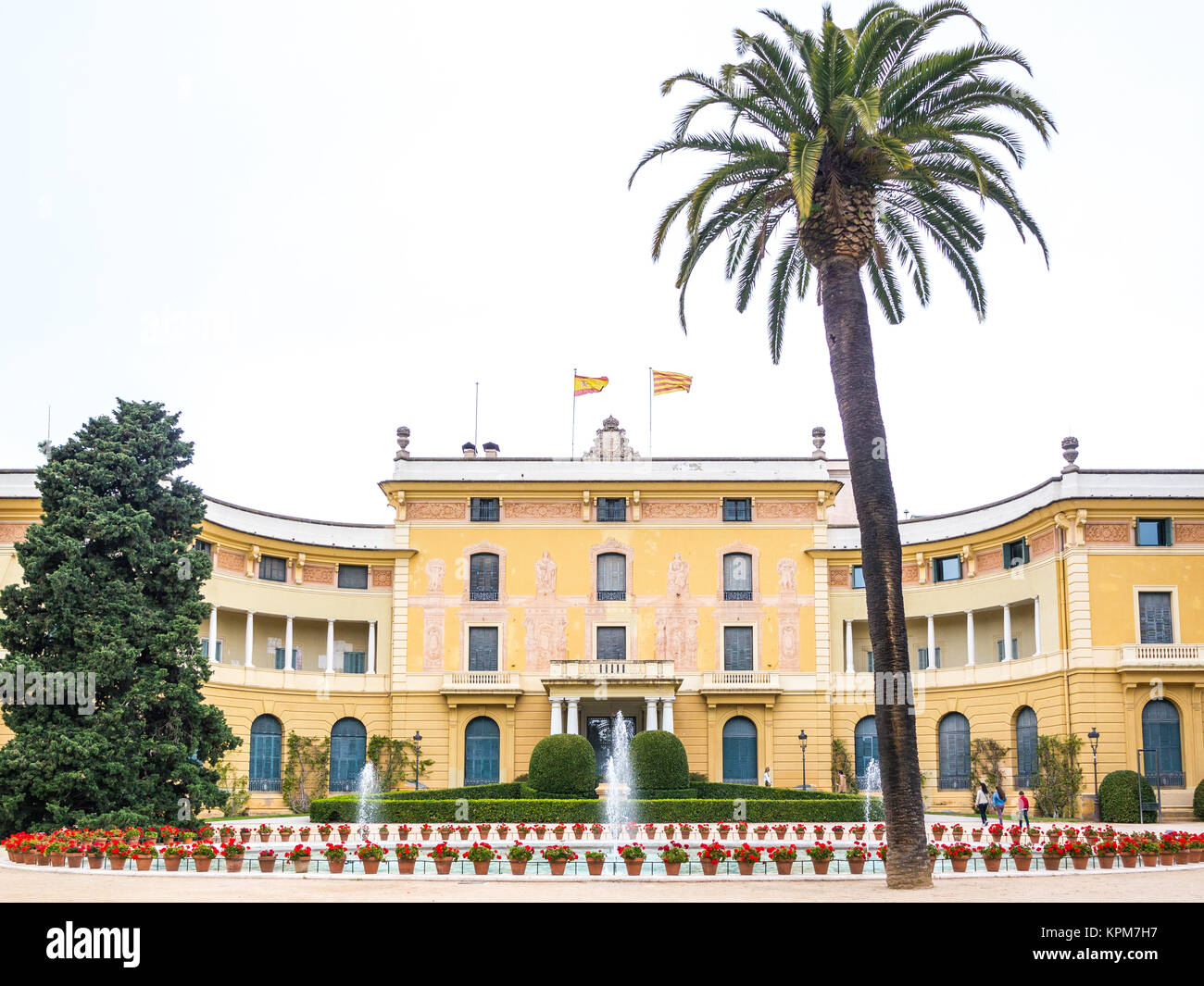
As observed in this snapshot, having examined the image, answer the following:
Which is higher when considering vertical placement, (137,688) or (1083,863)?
(137,688)

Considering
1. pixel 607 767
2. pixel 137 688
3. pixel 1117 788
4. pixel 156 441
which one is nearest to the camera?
pixel 137 688

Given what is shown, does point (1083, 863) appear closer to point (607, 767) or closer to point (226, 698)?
point (607, 767)

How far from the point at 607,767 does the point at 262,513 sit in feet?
53.1

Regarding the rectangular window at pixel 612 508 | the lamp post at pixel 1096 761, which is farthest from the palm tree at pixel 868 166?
the rectangular window at pixel 612 508

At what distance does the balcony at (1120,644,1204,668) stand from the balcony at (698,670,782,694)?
12466mm

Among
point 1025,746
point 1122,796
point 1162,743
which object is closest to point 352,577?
point 1025,746

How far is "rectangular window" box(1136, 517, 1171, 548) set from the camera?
42.4 metres

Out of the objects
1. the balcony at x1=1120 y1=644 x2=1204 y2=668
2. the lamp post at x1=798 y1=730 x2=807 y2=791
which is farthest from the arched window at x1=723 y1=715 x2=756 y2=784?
the balcony at x1=1120 y1=644 x2=1204 y2=668

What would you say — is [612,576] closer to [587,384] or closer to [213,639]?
[587,384]

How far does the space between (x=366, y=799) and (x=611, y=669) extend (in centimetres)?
1334

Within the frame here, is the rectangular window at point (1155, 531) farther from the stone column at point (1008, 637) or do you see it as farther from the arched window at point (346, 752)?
the arched window at point (346, 752)

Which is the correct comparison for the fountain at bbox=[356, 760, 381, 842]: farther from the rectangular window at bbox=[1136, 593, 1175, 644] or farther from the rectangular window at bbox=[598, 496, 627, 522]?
the rectangular window at bbox=[1136, 593, 1175, 644]

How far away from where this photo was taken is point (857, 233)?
20.3 m
